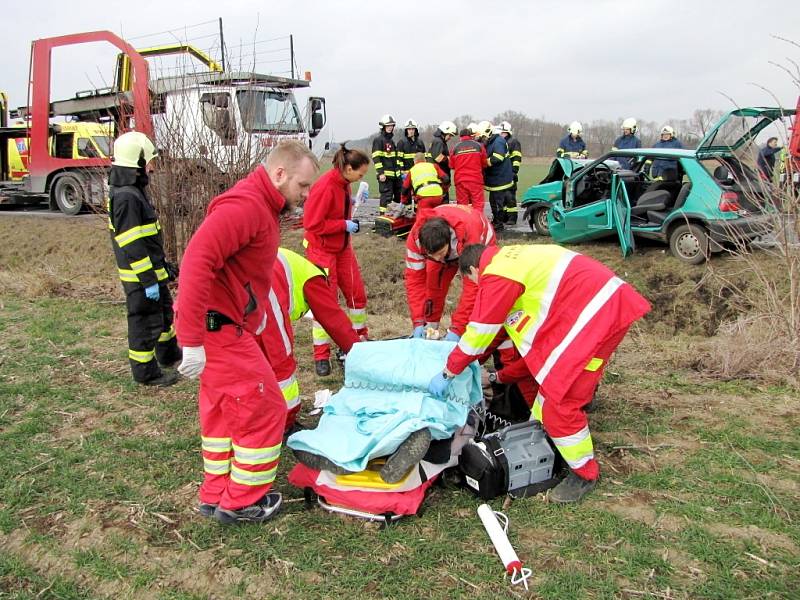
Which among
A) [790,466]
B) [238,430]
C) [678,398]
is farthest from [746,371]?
[238,430]

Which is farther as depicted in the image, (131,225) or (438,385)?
(131,225)

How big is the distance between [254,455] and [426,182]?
446 centimetres

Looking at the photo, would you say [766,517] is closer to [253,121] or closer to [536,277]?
[536,277]

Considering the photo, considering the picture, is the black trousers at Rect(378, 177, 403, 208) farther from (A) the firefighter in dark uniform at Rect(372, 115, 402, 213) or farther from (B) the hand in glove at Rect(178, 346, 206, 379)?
(B) the hand in glove at Rect(178, 346, 206, 379)

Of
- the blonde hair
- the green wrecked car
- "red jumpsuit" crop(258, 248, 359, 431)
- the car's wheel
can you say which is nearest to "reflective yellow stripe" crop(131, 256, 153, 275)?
"red jumpsuit" crop(258, 248, 359, 431)

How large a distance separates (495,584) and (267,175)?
204 cm

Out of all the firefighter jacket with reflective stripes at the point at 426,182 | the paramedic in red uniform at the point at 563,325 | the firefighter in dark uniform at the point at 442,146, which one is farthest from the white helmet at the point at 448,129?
the paramedic in red uniform at the point at 563,325

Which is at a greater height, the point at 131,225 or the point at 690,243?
the point at 131,225

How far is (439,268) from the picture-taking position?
5.07 metres

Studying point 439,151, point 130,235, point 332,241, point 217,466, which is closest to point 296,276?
point 332,241

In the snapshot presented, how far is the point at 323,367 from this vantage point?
15.9 ft

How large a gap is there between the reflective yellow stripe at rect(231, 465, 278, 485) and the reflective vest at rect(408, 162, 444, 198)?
4.36m

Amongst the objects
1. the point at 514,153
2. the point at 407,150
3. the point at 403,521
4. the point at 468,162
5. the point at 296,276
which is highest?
the point at 407,150

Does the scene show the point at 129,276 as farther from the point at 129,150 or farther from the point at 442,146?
the point at 442,146
